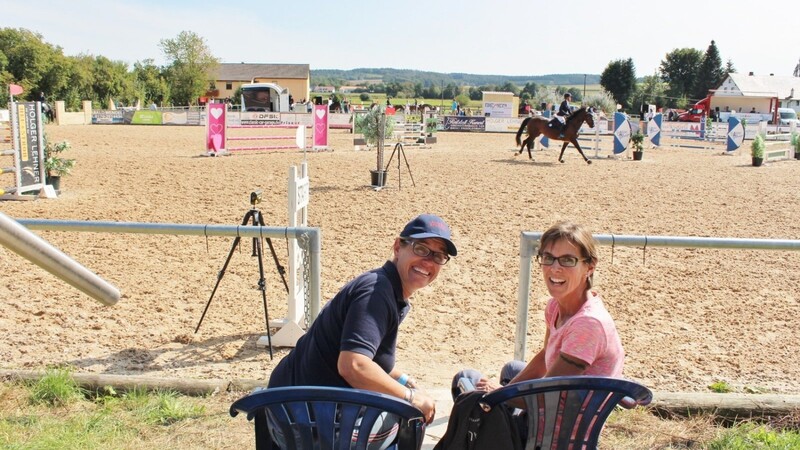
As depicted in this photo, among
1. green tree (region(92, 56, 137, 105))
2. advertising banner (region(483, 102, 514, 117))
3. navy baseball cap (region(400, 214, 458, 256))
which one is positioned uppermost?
green tree (region(92, 56, 137, 105))

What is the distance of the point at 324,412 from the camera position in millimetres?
1656

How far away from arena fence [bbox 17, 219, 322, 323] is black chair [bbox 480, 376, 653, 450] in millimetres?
1886

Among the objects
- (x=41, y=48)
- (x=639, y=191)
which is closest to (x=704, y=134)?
(x=639, y=191)

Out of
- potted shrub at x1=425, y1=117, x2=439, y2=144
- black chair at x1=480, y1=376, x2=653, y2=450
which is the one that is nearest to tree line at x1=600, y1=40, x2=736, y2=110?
potted shrub at x1=425, y1=117, x2=439, y2=144

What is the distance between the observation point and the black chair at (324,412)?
5.33 feet

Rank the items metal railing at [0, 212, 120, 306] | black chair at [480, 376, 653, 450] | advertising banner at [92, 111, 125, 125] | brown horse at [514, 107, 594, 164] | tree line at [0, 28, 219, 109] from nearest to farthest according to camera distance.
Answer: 1. metal railing at [0, 212, 120, 306]
2. black chair at [480, 376, 653, 450]
3. brown horse at [514, 107, 594, 164]
4. advertising banner at [92, 111, 125, 125]
5. tree line at [0, 28, 219, 109]

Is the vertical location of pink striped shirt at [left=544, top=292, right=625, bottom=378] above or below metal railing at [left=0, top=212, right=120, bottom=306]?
below

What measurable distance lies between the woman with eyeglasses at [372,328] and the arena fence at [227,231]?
1.23 m

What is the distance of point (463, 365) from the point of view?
4422 millimetres

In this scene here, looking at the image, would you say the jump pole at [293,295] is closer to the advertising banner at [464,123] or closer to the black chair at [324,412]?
the black chair at [324,412]

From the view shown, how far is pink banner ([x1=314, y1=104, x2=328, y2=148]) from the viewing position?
19156 millimetres

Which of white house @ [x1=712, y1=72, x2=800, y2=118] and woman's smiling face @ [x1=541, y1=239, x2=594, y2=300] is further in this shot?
white house @ [x1=712, y1=72, x2=800, y2=118]

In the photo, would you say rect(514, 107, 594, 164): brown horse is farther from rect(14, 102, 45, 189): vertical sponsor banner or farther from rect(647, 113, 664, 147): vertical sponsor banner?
rect(14, 102, 45, 189): vertical sponsor banner

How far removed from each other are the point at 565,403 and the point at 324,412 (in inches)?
25.6
